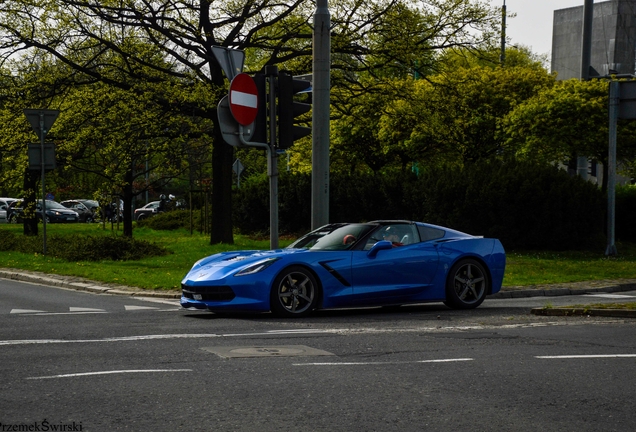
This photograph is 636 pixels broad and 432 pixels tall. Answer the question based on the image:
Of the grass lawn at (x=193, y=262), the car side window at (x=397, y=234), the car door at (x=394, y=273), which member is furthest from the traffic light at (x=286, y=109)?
the grass lawn at (x=193, y=262)

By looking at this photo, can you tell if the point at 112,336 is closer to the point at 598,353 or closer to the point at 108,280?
the point at 598,353

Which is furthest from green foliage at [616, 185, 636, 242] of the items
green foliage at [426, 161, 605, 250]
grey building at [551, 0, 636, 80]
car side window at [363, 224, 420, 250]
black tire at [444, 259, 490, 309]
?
grey building at [551, 0, 636, 80]

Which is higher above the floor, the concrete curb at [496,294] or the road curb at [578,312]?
the road curb at [578,312]

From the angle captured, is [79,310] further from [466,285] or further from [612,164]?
[612,164]

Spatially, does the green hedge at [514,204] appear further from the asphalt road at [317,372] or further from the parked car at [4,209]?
the parked car at [4,209]

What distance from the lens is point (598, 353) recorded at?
879 centimetres

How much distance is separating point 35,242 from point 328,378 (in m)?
22.4

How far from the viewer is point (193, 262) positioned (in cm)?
2239

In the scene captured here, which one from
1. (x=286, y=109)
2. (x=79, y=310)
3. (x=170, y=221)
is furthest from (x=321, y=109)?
(x=170, y=221)

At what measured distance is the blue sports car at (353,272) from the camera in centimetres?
1179

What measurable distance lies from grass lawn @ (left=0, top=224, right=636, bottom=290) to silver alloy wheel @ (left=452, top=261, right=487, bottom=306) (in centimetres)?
421

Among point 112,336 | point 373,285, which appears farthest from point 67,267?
point 112,336

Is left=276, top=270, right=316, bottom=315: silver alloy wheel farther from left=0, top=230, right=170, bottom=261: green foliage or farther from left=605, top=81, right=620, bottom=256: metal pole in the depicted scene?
left=605, top=81, right=620, bottom=256: metal pole

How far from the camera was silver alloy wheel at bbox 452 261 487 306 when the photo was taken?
13.3 meters
